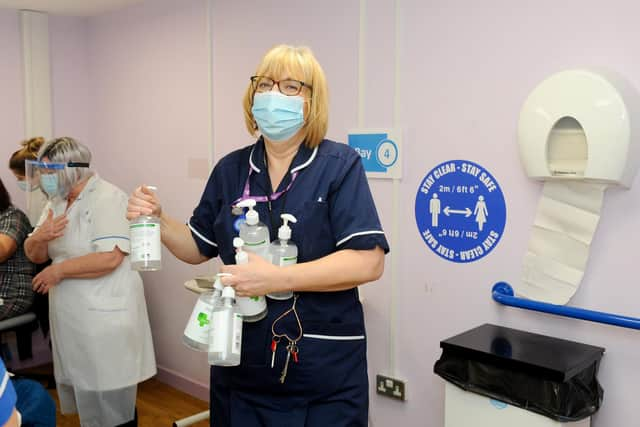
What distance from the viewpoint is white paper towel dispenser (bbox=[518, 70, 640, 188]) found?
163cm

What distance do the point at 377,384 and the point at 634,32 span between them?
155 cm

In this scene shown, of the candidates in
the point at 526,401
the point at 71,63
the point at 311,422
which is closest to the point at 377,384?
the point at 526,401

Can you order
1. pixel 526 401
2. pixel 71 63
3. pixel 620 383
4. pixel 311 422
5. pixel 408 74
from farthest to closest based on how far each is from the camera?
pixel 71 63 → pixel 408 74 → pixel 620 383 → pixel 526 401 → pixel 311 422

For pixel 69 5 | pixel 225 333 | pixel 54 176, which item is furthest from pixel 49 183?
pixel 225 333

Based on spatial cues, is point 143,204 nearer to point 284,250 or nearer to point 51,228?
point 284,250

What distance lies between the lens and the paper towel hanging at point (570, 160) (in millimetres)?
1639

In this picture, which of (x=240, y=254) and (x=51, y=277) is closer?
(x=240, y=254)

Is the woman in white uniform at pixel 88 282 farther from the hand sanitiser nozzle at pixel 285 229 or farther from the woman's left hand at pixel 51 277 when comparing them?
the hand sanitiser nozzle at pixel 285 229

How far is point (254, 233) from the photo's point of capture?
54.5 inches

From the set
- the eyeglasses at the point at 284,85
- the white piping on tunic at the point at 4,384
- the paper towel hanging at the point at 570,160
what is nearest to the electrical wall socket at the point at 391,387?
the paper towel hanging at the point at 570,160

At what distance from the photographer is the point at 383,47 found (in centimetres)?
234

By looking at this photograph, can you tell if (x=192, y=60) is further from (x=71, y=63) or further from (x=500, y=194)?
(x=500, y=194)

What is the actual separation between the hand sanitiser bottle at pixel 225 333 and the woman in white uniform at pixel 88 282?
142 cm

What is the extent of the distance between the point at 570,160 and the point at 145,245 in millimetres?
1191
